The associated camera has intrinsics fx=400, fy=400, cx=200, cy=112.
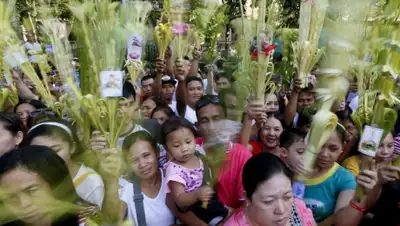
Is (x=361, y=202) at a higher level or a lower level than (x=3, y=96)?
lower

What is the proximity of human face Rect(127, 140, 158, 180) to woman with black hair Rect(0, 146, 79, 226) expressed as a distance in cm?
52

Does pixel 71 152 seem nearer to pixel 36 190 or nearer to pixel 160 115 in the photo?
pixel 36 190

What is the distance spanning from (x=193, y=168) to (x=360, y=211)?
80 centimetres

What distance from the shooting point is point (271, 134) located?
2.64 metres

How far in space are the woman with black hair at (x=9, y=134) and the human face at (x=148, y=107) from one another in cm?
112

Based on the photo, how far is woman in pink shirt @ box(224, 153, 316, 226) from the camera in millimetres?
1594

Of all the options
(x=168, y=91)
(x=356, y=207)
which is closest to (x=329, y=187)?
(x=356, y=207)

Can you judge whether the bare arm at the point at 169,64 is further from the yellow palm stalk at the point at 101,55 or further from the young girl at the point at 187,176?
the yellow palm stalk at the point at 101,55

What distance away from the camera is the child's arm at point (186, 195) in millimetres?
1806

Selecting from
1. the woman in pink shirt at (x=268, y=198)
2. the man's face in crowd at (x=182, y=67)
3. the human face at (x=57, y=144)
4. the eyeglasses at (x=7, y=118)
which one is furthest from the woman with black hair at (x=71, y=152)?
the man's face in crowd at (x=182, y=67)

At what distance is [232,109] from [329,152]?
60 cm

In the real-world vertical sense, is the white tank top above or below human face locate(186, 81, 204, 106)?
below

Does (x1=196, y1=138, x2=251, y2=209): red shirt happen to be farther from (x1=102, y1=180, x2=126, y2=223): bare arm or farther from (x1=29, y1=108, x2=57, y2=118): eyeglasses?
(x1=29, y1=108, x2=57, y2=118): eyeglasses

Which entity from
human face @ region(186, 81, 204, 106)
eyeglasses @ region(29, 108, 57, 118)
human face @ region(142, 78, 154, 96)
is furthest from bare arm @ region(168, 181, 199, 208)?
human face @ region(142, 78, 154, 96)
